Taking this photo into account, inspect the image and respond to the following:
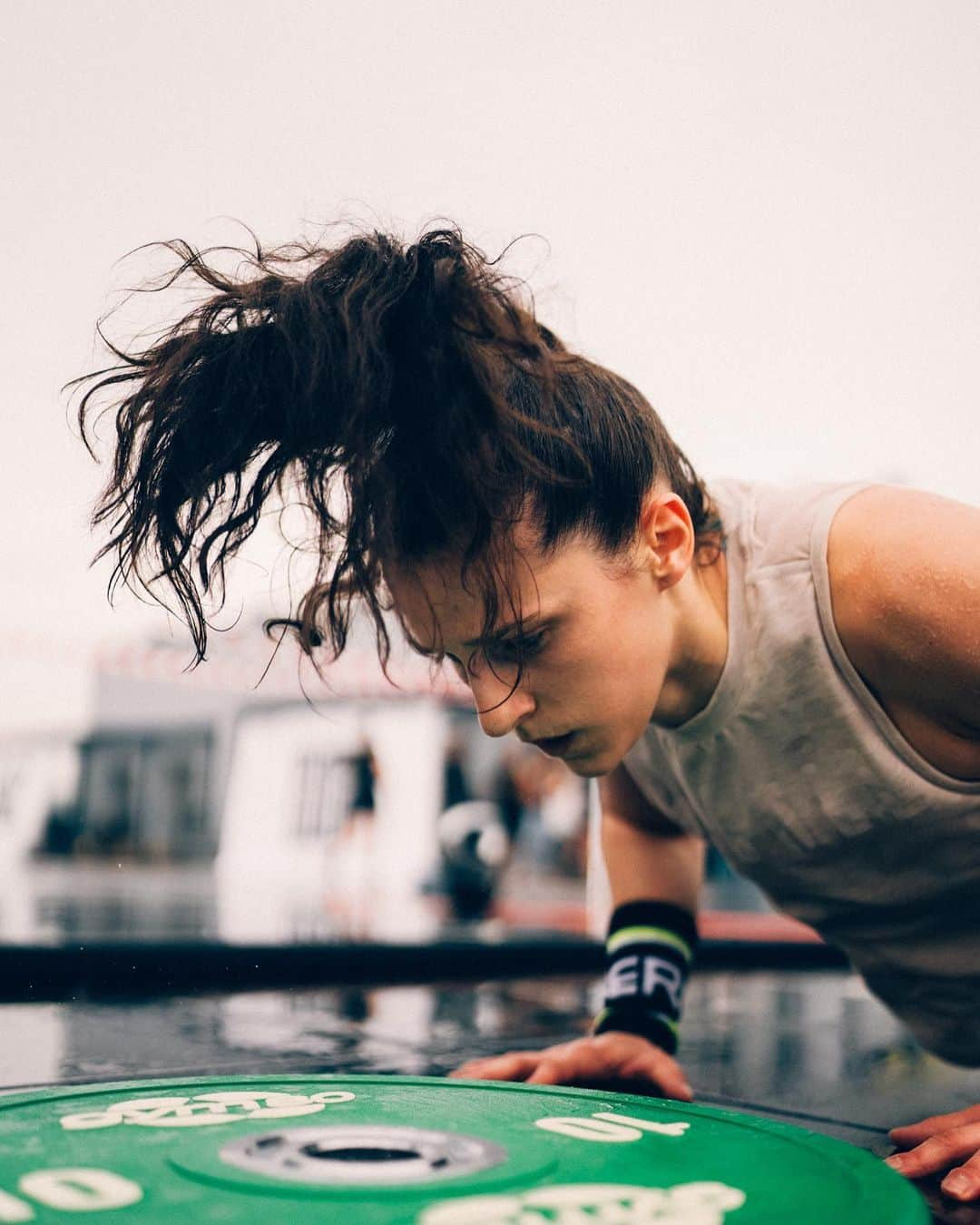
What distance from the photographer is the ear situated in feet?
4.16

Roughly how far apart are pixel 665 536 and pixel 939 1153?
63 centimetres

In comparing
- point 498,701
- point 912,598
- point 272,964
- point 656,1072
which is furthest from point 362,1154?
point 272,964

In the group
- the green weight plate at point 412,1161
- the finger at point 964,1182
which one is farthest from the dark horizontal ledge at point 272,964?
the finger at point 964,1182

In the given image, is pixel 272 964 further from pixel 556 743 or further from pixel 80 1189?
pixel 80 1189

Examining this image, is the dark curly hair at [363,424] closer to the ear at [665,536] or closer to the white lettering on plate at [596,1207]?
the ear at [665,536]

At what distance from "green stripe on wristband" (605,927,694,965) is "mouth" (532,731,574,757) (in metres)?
0.41

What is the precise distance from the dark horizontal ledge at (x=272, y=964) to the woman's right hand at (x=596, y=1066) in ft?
3.75

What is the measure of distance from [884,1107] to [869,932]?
20 centimetres

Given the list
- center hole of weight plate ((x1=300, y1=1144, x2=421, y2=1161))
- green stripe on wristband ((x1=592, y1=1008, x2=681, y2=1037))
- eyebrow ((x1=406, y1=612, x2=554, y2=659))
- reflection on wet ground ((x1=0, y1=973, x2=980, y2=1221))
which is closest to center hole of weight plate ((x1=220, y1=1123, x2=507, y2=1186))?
center hole of weight plate ((x1=300, y1=1144, x2=421, y2=1161))

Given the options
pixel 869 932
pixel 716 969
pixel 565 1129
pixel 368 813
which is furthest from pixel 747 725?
pixel 368 813

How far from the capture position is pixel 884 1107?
53.6 inches

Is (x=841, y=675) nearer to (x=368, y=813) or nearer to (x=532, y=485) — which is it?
(x=532, y=485)

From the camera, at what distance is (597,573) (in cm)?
121

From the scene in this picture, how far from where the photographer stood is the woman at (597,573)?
1.08 m
